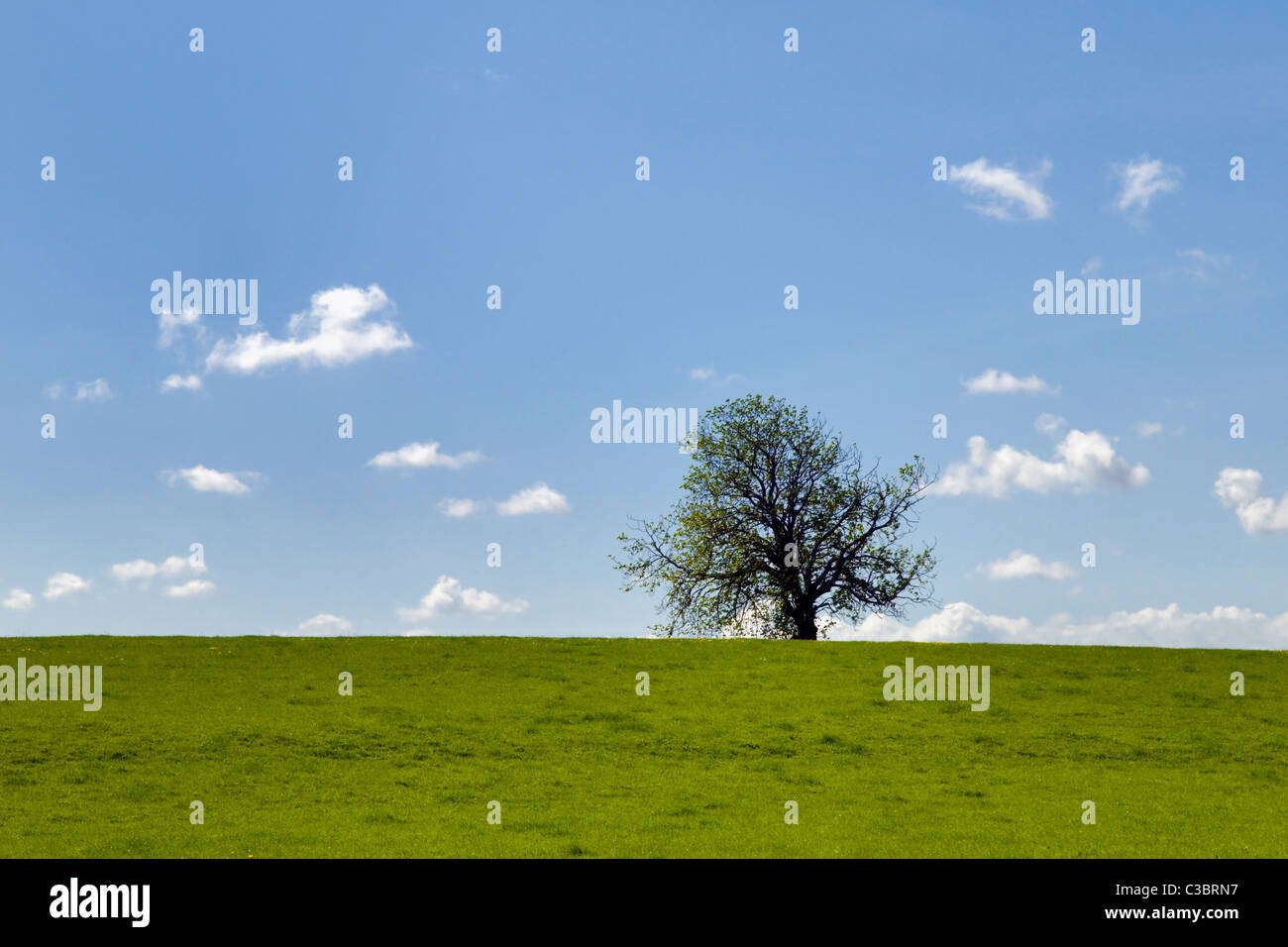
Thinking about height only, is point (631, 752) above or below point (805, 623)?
below

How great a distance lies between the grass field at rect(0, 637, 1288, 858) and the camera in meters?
20.2

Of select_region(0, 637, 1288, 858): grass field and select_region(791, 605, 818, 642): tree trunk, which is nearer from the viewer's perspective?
select_region(0, 637, 1288, 858): grass field

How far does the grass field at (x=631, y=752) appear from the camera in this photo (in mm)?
20234

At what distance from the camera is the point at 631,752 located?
28.0m

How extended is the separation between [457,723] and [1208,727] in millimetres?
23487

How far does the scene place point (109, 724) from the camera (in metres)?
28.9

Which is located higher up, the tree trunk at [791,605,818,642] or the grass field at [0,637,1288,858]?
the tree trunk at [791,605,818,642]

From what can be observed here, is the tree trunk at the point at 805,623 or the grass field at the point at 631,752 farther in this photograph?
the tree trunk at the point at 805,623

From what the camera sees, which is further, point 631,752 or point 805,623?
point 805,623

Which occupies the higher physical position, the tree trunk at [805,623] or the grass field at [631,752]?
the tree trunk at [805,623]
